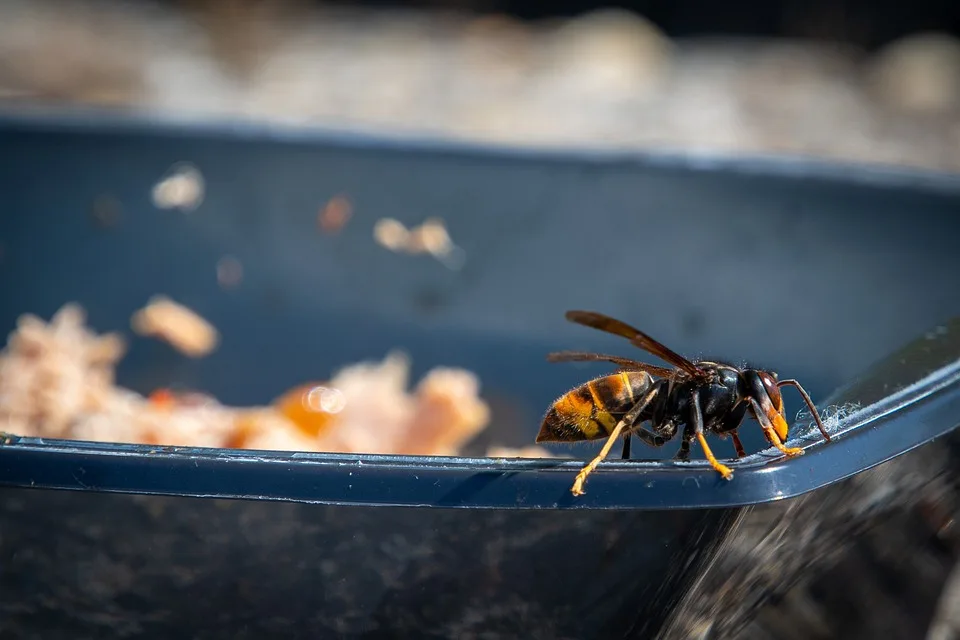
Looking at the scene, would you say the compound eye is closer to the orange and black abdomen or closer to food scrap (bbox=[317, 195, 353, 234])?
the orange and black abdomen

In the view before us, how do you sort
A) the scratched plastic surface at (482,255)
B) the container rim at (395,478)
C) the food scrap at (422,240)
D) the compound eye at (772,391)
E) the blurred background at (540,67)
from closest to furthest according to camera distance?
the container rim at (395,478) < the compound eye at (772,391) < the scratched plastic surface at (482,255) < the food scrap at (422,240) < the blurred background at (540,67)

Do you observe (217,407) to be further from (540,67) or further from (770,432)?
(540,67)

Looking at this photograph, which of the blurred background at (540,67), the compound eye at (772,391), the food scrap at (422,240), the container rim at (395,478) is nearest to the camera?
the container rim at (395,478)

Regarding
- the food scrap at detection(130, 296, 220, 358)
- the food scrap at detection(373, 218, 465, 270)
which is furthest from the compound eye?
the food scrap at detection(130, 296, 220, 358)

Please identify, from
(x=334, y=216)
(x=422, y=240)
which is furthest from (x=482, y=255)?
(x=334, y=216)

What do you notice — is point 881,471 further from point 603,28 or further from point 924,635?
point 603,28

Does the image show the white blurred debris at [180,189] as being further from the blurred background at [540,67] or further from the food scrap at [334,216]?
the blurred background at [540,67]

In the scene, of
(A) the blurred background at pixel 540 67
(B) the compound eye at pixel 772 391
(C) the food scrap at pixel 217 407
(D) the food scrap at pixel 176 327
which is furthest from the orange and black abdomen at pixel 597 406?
(A) the blurred background at pixel 540 67
